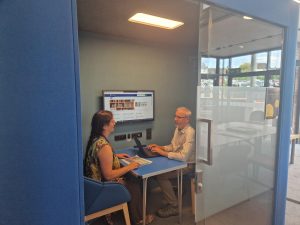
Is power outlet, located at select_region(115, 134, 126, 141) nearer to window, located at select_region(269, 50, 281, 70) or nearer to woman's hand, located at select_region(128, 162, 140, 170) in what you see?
woman's hand, located at select_region(128, 162, 140, 170)

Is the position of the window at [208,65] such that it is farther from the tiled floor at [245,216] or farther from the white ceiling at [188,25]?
the tiled floor at [245,216]

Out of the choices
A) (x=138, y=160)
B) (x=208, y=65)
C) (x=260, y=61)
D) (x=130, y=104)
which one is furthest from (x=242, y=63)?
(x=130, y=104)

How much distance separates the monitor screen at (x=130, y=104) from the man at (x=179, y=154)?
26.0 inches

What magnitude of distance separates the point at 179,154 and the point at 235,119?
3.40ft

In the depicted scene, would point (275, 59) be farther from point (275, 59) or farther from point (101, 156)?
point (101, 156)

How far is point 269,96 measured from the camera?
70.2 inches

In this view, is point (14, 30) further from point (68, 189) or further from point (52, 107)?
point (68, 189)

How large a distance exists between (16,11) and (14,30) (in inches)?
2.7

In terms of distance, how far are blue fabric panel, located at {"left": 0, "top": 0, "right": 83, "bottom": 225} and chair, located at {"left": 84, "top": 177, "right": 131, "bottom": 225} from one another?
86 centimetres

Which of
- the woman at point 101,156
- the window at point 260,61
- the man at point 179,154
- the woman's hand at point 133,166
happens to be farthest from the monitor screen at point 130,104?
the window at point 260,61

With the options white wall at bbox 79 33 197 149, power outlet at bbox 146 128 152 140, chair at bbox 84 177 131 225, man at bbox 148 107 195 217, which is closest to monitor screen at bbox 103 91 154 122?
white wall at bbox 79 33 197 149

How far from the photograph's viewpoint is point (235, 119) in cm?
162

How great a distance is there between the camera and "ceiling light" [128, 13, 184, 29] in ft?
6.96

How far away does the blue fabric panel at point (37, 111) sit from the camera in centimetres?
73
